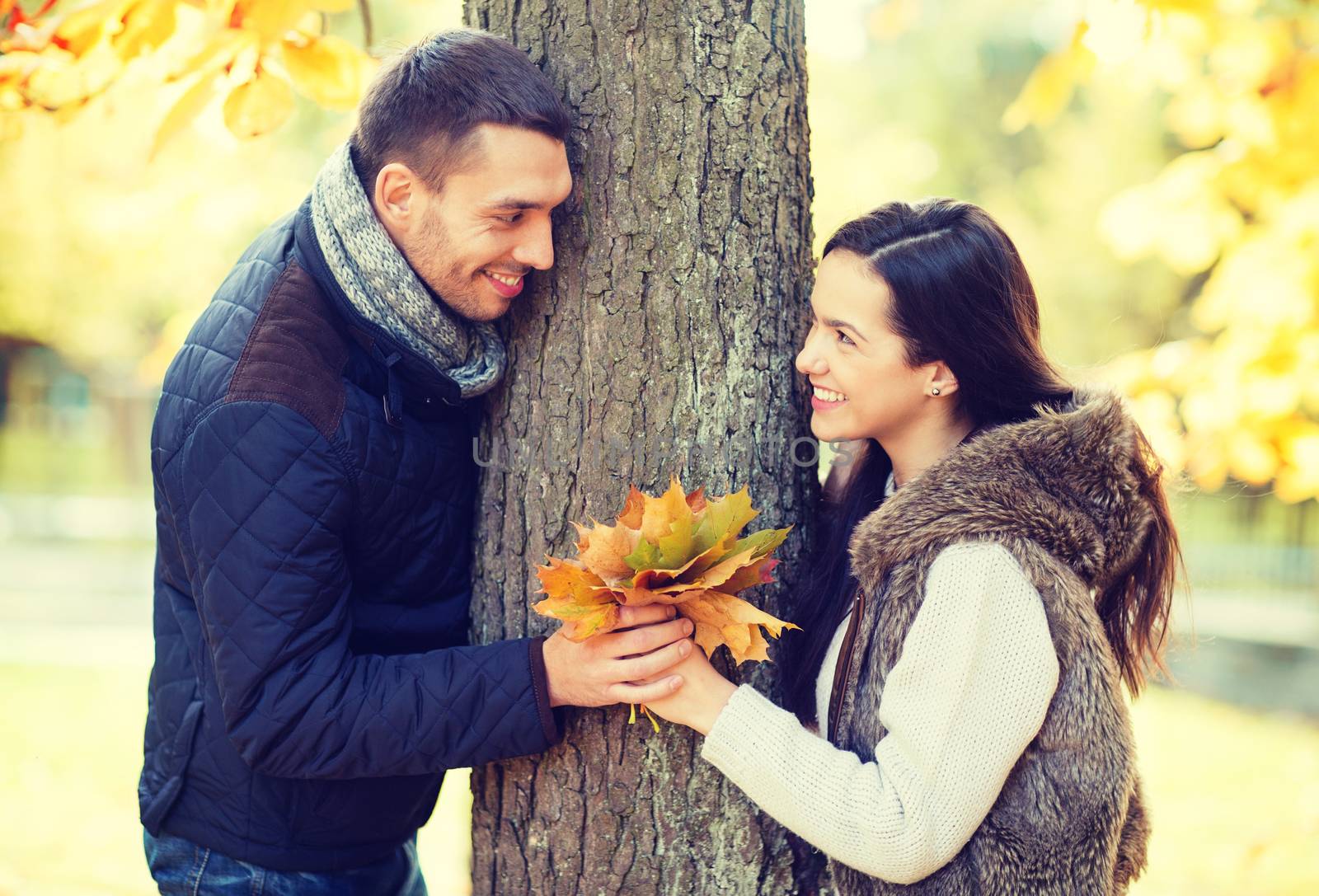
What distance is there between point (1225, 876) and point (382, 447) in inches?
209

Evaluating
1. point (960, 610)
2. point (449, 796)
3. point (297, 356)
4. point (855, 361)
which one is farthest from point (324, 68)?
point (449, 796)

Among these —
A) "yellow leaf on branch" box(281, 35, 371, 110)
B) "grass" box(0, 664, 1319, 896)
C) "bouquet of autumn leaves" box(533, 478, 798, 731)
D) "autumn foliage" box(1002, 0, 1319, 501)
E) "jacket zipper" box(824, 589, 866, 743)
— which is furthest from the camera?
"grass" box(0, 664, 1319, 896)

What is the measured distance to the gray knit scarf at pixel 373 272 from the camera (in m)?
2.05

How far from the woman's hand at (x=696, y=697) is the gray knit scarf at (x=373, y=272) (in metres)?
0.69

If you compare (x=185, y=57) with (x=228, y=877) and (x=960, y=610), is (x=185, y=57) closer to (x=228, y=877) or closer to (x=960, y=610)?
(x=228, y=877)

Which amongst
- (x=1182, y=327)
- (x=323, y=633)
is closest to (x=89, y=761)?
(x=323, y=633)

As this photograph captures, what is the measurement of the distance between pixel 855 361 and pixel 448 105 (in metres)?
0.89

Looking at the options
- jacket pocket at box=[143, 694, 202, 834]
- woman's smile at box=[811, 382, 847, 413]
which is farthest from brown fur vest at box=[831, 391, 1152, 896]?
jacket pocket at box=[143, 694, 202, 834]

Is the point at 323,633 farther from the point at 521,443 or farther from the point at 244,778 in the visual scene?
the point at 521,443

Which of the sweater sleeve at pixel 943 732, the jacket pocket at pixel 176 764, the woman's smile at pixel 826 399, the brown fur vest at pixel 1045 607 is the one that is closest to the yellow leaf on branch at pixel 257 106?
the jacket pocket at pixel 176 764

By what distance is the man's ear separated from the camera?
6.90 ft

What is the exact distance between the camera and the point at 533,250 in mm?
2133

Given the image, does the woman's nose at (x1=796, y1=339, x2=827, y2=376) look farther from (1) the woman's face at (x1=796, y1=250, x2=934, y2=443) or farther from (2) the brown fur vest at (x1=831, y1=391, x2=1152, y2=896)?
(2) the brown fur vest at (x1=831, y1=391, x2=1152, y2=896)

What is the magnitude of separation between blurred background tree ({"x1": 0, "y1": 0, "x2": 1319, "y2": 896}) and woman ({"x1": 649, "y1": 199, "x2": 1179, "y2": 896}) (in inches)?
10.6
